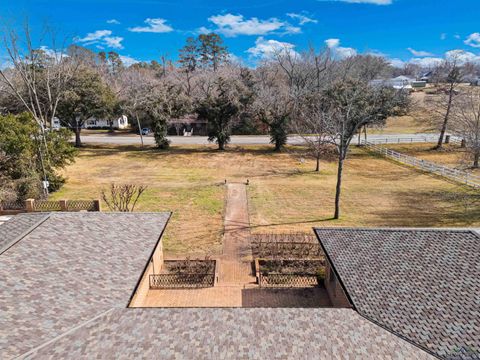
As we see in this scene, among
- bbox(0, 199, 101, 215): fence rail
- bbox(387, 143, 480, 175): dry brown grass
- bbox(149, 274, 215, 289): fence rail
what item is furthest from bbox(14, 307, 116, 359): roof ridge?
bbox(387, 143, 480, 175): dry brown grass

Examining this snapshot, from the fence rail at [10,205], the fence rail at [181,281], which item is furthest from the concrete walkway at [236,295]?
the fence rail at [10,205]

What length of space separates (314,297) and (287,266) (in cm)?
322

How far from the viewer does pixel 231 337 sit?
8.93 metres

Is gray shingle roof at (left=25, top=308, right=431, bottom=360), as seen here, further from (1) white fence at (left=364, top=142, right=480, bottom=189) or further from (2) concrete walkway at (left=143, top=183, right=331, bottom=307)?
(1) white fence at (left=364, top=142, right=480, bottom=189)

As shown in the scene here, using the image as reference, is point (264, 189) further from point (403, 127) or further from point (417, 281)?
point (403, 127)

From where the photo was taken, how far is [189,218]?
960 inches

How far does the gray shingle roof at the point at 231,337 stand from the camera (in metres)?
8.33

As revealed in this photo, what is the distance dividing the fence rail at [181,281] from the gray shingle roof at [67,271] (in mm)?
2243

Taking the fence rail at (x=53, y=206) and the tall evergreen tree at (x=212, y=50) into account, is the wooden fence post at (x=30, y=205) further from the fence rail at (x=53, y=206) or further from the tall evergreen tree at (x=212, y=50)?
the tall evergreen tree at (x=212, y=50)

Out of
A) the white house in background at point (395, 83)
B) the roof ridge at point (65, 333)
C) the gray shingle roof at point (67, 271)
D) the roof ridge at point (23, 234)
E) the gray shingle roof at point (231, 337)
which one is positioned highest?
the white house in background at point (395, 83)

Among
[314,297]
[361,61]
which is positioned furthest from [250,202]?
[361,61]

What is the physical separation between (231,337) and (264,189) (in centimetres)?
2302

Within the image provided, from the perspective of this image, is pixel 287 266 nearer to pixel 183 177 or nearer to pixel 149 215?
pixel 149 215

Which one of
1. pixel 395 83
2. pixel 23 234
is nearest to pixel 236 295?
pixel 23 234
